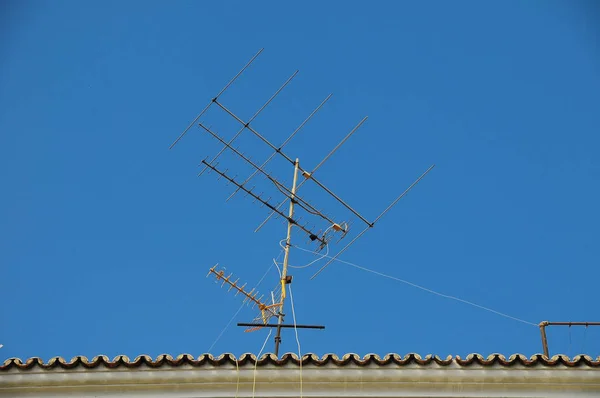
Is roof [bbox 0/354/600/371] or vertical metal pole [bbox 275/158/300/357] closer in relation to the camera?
roof [bbox 0/354/600/371]

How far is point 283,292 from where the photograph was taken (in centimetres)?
991

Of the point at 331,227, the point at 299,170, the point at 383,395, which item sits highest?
the point at 299,170

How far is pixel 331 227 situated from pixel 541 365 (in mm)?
4449

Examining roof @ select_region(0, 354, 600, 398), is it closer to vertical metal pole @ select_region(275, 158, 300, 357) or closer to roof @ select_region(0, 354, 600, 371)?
roof @ select_region(0, 354, 600, 371)

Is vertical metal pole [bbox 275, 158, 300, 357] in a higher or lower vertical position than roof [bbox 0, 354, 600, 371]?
higher

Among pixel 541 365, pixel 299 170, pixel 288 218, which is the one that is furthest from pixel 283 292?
pixel 541 365

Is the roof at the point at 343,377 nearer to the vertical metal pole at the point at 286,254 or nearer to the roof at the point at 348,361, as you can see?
the roof at the point at 348,361

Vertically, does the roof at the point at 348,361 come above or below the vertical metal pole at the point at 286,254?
below

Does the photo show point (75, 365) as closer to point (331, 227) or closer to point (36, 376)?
point (36, 376)

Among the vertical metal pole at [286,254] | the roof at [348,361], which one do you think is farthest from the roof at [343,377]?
the vertical metal pole at [286,254]

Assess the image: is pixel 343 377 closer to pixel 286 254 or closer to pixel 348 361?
pixel 348 361

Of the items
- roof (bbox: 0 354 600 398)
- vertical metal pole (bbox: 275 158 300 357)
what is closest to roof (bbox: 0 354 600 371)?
roof (bbox: 0 354 600 398)

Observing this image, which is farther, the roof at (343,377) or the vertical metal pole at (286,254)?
the vertical metal pole at (286,254)

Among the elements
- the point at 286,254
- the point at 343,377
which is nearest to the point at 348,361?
the point at 343,377
